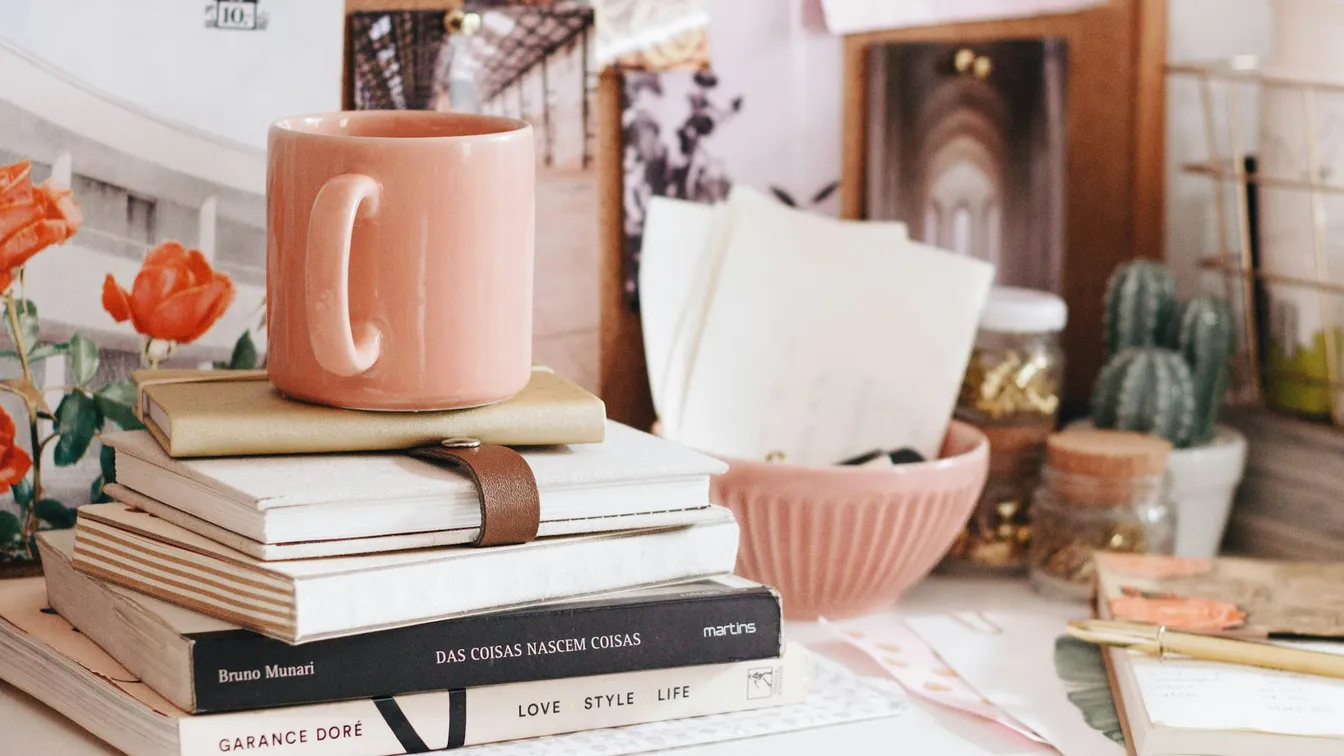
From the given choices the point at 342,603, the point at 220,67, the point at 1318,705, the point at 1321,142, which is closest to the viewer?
the point at 342,603

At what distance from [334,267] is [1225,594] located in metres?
0.49

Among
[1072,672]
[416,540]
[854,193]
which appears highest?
[854,193]

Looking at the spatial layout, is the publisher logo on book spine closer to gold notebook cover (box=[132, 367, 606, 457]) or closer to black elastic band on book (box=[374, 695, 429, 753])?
gold notebook cover (box=[132, 367, 606, 457])

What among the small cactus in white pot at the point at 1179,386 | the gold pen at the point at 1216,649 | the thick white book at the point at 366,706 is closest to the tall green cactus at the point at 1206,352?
the small cactus in white pot at the point at 1179,386

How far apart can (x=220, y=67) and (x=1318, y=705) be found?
24.3 inches

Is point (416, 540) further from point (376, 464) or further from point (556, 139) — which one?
point (556, 139)

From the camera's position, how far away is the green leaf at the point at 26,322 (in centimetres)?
74

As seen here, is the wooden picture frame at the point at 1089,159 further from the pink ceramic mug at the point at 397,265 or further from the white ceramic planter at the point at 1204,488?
the pink ceramic mug at the point at 397,265

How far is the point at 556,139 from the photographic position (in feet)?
2.81

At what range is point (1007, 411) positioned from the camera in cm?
91

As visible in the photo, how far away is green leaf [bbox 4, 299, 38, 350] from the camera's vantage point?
0.74 metres

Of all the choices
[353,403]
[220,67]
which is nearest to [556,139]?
[220,67]

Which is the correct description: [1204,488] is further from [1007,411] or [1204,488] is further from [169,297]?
[169,297]

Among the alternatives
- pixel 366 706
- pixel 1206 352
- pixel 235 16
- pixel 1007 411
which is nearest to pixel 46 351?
pixel 235 16
